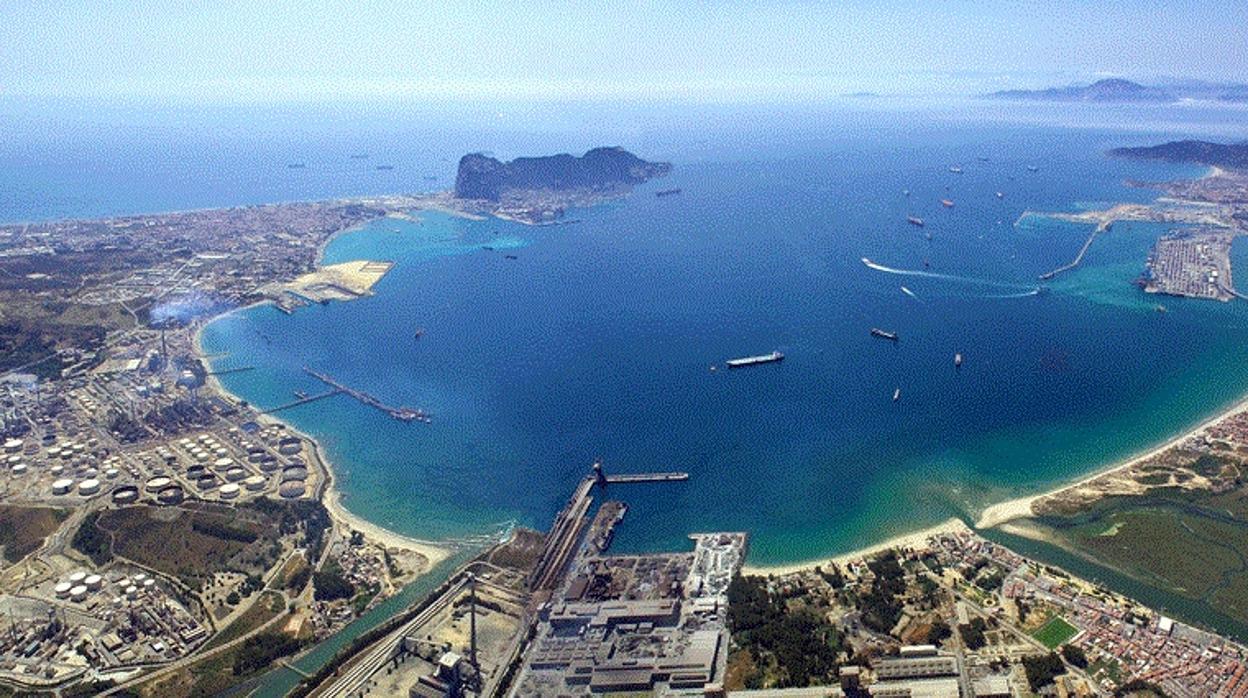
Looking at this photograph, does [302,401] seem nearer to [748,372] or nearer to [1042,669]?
[748,372]

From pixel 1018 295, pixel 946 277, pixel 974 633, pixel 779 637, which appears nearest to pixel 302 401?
pixel 779 637

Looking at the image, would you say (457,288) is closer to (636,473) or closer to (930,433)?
(636,473)

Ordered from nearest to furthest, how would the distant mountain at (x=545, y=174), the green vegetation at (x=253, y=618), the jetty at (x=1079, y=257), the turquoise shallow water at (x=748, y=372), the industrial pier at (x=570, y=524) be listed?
the green vegetation at (x=253, y=618) → the industrial pier at (x=570, y=524) → the turquoise shallow water at (x=748, y=372) → the jetty at (x=1079, y=257) → the distant mountain at (x=545, y=174)

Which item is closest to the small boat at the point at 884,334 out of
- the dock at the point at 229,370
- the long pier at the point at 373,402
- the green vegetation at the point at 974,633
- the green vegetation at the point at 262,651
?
the green vegetation at the point at 974,633

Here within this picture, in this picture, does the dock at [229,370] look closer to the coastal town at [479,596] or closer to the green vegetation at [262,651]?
the coastal town at [479,596]

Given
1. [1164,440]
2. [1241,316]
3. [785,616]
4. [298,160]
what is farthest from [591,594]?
[298,160]

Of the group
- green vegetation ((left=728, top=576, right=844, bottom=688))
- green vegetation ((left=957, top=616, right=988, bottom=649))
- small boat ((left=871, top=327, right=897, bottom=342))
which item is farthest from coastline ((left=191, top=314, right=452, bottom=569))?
small boat ((left=871, top=327, right=897, bottom=342))

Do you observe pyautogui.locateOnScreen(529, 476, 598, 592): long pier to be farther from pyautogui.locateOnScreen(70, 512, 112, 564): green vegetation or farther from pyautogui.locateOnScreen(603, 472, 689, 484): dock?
pyautogui.locateOnScreen(70, 512, 112, 564): green vegetation
